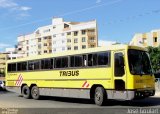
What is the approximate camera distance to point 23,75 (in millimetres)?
26203

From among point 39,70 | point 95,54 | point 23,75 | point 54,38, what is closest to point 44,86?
point 39,70

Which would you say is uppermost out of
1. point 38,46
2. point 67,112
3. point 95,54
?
point 38,46

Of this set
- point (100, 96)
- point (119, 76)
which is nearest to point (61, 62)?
point (100, 96)

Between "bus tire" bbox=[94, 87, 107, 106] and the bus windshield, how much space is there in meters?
2.07

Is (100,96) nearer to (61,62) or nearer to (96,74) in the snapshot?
(96,74)

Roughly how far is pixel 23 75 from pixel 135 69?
10.6m

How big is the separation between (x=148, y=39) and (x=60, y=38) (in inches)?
2088

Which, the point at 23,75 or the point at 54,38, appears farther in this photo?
the point at 54,38

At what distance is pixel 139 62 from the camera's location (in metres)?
18.5

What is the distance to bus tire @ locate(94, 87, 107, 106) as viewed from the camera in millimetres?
18739

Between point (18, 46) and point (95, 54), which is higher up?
point (18, 46)

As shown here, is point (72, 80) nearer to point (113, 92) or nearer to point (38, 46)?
point (113, 92)

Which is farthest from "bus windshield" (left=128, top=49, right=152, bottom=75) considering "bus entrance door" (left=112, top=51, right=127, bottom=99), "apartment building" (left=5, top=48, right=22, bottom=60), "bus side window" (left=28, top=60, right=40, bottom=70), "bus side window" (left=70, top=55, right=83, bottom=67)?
"apartment building" (left=5, top=48, right=22, bottom=60)

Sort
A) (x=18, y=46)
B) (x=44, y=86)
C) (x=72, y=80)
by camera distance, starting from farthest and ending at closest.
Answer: (x=18, y=46)
(x=44, y=86)
(x=72, y=80)
